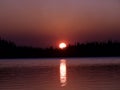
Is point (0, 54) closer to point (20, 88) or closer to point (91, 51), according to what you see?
point (91, 51)

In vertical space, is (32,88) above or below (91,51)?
below

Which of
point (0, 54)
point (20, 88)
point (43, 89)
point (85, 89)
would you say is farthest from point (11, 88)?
point (0, 54)

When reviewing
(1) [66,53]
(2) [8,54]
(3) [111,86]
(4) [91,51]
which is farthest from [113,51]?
(3) [111,86]

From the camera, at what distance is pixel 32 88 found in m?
32.1

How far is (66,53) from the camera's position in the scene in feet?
581

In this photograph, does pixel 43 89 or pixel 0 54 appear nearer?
pixel 43 89

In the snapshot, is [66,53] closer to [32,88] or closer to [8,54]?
[8,54]

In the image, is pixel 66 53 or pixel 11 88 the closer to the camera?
pixel 11 88

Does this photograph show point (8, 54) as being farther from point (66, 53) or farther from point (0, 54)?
point (66, 53)

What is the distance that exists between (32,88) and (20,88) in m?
0.95

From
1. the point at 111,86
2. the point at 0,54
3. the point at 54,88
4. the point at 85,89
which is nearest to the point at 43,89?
the point at 54,88

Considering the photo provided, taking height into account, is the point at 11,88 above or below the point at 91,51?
below

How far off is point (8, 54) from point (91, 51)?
3562 centimetres

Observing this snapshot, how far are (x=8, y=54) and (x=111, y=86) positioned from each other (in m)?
146
